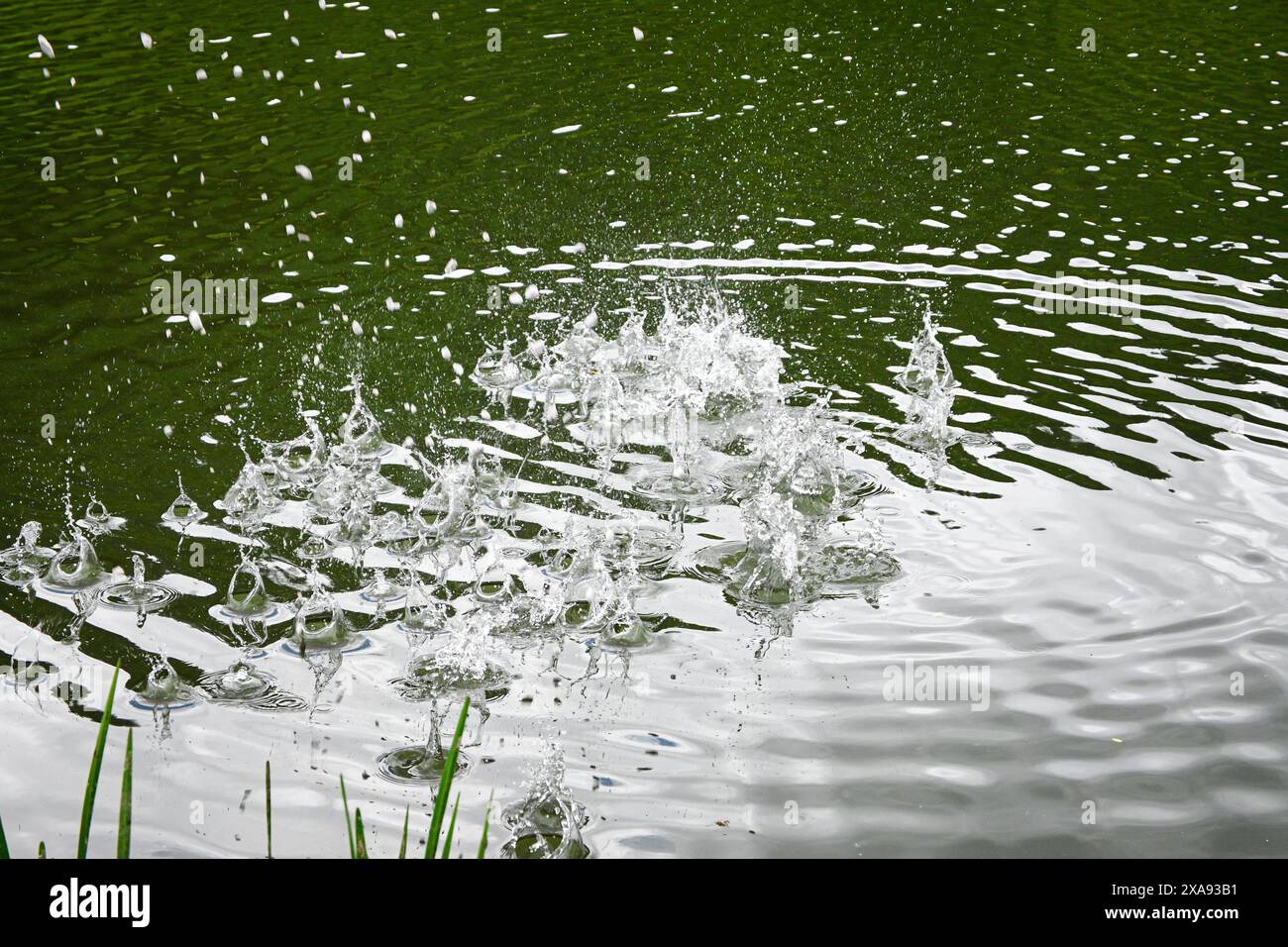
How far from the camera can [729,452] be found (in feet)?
31.6

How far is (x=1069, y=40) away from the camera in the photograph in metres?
21.1

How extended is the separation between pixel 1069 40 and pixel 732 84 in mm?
6079

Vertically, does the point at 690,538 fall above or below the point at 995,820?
above

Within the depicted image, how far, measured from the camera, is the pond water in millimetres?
6156

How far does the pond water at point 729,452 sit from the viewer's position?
6.16 meters

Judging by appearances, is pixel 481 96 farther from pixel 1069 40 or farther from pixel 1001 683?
pixel 1001 683

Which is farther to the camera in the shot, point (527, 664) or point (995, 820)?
point (527, 664)

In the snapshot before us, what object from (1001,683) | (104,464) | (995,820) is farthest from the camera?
(104,464)
